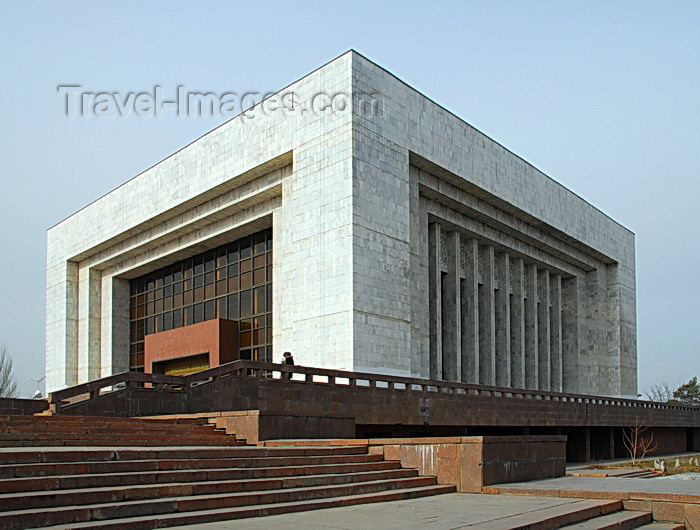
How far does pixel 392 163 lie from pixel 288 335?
6663 mm

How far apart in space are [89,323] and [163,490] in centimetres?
3138

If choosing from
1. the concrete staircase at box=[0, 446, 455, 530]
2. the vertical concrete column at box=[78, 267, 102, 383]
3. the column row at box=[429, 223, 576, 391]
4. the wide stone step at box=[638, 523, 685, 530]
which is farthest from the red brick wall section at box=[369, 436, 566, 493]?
the vertical concrete column at box=[78, 267, 102, 383]

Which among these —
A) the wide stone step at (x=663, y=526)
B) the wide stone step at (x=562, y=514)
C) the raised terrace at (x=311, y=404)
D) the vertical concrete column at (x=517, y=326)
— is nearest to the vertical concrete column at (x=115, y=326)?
the raised terrace at (x=311, y=404)

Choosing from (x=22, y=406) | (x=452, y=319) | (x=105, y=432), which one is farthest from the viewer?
(x=452, y=319)

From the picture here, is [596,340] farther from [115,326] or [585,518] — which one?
[585,518]

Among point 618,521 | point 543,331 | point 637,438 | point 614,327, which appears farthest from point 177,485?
point 614,327

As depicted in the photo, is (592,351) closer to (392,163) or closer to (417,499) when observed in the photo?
(392,163)

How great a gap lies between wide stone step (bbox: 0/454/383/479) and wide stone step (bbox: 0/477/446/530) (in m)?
0.79

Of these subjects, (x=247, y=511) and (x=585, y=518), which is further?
(x=585, y=518)

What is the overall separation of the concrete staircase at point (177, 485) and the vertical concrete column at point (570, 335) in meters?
29.7

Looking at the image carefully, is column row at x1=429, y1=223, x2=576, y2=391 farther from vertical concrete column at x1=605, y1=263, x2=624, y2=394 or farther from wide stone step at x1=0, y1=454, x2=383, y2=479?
wide stone step at x1=0, y1=454, x2=383, y2=479

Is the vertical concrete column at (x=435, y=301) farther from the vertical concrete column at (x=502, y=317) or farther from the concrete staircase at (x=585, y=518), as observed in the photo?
the concrete staircase at (x=585, y=518)

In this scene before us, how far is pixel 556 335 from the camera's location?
3847 cm

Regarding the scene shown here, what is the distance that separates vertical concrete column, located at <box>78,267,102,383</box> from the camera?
122 feet
